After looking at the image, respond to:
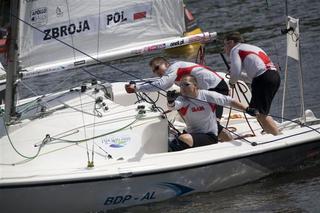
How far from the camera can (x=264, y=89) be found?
30.6 feet

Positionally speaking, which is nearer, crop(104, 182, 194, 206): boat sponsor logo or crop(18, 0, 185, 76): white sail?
crop(104, 182, 194, 206): boat sponsor logo

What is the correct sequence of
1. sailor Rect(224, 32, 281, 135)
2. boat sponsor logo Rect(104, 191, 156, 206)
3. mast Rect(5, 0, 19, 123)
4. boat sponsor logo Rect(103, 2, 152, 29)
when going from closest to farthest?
boat sponsor logo Rect(104, 191, 156, 206) < mast Rect(5, 0, 19, 123) < boat sponsor logo Rect(103, 2, 152, 29) < sailor Rect(224, 32, 281, 135)

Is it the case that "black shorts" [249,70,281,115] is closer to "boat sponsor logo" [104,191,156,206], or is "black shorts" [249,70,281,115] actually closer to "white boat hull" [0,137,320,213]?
"white boat hull" [0,137,320,213]

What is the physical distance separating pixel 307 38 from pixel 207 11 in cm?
545

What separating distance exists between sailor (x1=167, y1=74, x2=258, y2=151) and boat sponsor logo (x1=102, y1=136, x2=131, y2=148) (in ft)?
2.05

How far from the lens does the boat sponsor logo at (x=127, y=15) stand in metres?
9.06

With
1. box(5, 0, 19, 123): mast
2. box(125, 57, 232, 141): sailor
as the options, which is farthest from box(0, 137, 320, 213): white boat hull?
box(5, 0, 19, 123): mast

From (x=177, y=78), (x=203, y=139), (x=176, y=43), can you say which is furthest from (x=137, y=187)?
(x=176, y=43)

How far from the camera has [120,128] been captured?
877cm

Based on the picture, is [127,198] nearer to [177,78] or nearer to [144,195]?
[144,195]

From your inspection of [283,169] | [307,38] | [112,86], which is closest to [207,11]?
[307,38]

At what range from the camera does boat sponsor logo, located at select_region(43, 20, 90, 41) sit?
874 cm

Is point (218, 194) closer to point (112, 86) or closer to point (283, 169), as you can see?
point (283, 169)

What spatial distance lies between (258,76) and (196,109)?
0.88 m
